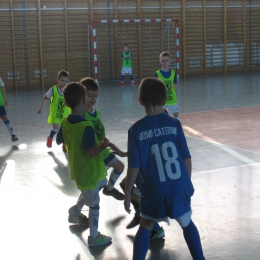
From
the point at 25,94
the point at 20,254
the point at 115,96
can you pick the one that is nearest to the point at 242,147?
the point at 20,254

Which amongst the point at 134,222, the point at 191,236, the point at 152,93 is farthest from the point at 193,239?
the point at 134,222

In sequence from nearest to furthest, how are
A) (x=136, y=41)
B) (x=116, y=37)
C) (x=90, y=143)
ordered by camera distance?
(x=90, y=143) → (x=116, y=37) → (x=136, y=41)

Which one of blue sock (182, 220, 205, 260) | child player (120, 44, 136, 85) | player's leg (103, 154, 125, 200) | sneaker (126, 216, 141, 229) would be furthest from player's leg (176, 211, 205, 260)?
child player (120, 44, 136, 85)

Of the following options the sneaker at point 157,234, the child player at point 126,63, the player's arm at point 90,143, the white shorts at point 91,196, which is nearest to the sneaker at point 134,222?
the sneaker at point 157,234

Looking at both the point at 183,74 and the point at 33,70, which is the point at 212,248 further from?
the point at 183,74

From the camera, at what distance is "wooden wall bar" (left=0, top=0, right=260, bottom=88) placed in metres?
20.0

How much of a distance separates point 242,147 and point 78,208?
13.3 feet

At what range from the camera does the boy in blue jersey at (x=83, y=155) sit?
4.24m

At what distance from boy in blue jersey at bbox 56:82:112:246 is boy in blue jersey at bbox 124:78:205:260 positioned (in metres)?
0.75

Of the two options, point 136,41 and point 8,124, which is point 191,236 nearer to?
point 8,124

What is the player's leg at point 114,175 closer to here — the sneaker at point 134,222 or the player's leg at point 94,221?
the sneaker at point 134,222

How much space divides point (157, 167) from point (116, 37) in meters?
18.5

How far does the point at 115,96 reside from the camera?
15.9 m

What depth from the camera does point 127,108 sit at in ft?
42.9
